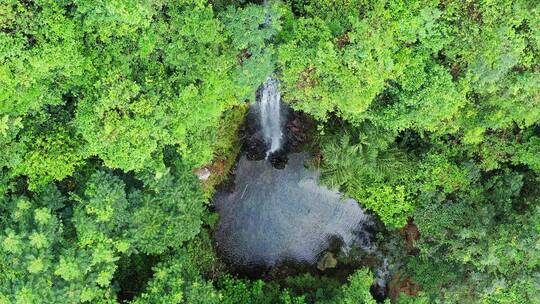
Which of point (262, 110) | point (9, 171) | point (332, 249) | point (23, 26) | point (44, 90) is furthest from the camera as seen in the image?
point (332, 249)

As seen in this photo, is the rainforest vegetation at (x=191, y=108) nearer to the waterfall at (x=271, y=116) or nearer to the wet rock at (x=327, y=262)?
the waterfall at (x=271, y=116)

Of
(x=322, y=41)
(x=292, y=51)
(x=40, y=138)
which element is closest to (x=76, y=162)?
(x=40, y=138)

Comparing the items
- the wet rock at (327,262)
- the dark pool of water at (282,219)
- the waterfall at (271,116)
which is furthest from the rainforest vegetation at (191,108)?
the dark pool of water at (282,219)

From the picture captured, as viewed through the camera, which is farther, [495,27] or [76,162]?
[76,162]

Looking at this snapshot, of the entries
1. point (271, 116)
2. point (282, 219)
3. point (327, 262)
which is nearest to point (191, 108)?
point (271, 116)

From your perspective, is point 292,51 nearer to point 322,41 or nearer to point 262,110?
point 322,41
